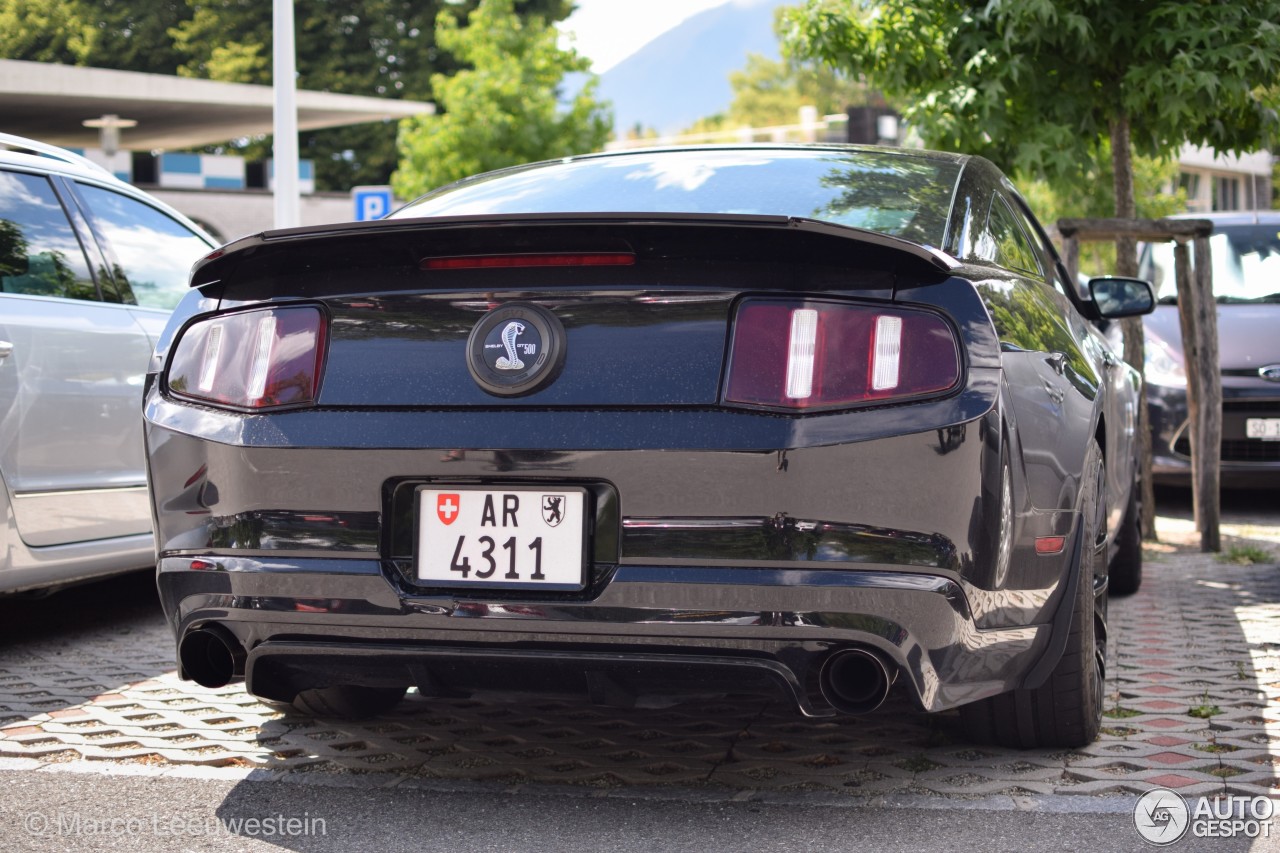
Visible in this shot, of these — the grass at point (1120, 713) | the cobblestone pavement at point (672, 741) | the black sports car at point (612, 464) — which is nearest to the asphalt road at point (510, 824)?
the cobblestone pavement at point (672, 741)

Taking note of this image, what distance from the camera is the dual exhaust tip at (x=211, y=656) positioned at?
3.11 metres

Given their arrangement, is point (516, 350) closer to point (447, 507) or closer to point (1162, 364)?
point (447, 507)

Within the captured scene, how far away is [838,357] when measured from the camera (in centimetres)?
280

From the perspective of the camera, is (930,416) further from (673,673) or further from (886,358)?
(673,673)

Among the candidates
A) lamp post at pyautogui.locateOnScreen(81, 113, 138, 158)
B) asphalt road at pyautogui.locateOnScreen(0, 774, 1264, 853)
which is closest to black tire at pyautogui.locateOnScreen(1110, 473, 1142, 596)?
asphalt road at pyautogui.locateOnScreen(0, 774, 1264, 853)

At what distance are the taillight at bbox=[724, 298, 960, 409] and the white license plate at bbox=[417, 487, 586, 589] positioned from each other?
385mm

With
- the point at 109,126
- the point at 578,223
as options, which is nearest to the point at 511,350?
the point at 578,223

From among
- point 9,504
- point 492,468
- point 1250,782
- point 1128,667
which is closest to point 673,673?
point 492,468

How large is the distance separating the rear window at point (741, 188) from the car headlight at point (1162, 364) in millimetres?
5413

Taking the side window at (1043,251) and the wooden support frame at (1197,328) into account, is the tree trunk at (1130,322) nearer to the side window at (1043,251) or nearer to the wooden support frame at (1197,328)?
the wooden support frame at (1197,328)

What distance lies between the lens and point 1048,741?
3623 millimetres

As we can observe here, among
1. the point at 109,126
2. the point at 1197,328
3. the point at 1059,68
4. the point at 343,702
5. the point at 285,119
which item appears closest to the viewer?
the point at 343,702

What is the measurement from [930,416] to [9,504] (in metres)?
3.22

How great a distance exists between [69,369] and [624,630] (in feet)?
9.61
